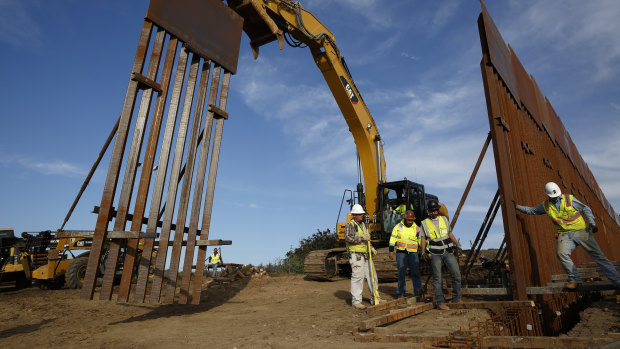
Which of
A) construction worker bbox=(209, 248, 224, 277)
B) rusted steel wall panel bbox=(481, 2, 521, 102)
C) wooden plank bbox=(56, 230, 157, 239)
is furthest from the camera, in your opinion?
construction worker bbox=(209, 248, 224, 277)

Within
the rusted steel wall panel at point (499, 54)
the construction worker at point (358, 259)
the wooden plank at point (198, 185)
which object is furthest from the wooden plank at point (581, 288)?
the wooden plank at point (198, 185)

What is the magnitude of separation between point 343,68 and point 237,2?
489cm

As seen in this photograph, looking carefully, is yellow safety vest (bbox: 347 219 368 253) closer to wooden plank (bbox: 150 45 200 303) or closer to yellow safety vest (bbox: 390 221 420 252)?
yellow safety vest (bbox: 390 221 420 252)

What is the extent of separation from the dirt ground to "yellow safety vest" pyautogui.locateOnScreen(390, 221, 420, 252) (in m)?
1.45

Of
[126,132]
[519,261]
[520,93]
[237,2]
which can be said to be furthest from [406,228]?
[237,2]

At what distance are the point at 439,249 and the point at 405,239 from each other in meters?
1.08

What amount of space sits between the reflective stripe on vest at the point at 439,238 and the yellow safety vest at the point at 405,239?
844 millimetres

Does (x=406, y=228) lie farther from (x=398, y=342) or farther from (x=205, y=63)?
(x=205, y=63)

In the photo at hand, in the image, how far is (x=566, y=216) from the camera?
5.84 meters

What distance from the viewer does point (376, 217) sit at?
1122 centimetres

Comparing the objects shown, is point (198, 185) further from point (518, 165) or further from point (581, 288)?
point (581, 288)

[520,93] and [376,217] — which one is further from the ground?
[520,93]

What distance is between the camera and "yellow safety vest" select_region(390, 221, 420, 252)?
7445 mm

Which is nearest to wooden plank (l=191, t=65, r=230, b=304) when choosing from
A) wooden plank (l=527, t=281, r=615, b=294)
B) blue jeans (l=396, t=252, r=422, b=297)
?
blue jeans (l=396, t=252, r=422, b=297)
